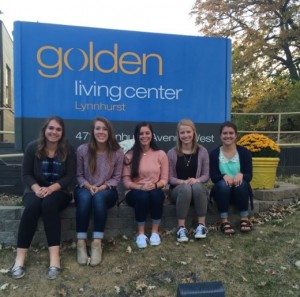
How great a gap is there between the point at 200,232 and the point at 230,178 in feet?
2.23

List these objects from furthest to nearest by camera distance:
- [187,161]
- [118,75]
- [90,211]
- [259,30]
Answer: [259,30], [118,75], [187,161], [90,211]

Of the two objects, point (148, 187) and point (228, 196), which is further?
point (228, 196)

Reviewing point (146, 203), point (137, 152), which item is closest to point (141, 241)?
point (146, 203)

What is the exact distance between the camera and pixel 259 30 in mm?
16234

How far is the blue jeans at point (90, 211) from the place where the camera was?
363 centimetres

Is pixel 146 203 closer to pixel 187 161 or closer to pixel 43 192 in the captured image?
pixel 187 161

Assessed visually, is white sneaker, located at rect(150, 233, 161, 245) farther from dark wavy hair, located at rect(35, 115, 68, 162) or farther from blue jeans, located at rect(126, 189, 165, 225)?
dark wavy hair, located at rect(35, 115, 68, 162)

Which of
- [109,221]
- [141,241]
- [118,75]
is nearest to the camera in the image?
[141,241]

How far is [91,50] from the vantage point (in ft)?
15.6

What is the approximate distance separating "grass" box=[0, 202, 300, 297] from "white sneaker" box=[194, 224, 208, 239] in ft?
0.23

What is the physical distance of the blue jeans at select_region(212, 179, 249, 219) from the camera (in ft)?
13.4

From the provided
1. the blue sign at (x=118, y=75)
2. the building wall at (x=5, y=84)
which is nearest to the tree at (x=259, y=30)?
the building wall at (x=5, y=84)

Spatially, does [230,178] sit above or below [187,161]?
below

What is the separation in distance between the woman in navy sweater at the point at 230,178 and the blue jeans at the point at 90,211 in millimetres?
1282
